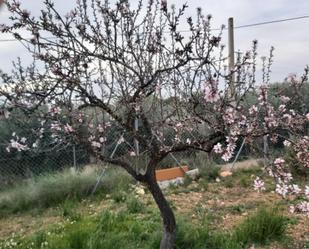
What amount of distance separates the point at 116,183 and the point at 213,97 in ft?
17.5

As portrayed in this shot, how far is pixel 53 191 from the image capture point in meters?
7.27

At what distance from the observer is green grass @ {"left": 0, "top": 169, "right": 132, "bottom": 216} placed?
23.5ft

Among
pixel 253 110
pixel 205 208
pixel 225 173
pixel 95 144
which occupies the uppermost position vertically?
pixel 253 110

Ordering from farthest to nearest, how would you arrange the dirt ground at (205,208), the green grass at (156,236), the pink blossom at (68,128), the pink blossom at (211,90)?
the dirt ground at (205,208) → the green grass at (156,236) → the pink blossom at (68,128) → the pink blossom at (211,90)

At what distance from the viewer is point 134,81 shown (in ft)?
11.9

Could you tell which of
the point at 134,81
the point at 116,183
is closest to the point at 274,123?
the point at 134,81

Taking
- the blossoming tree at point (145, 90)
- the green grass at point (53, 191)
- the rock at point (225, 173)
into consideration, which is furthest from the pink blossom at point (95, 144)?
the rock at point (225, 173)

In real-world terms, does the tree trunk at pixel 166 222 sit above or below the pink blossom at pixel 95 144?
below

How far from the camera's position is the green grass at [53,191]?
7164 millimetres

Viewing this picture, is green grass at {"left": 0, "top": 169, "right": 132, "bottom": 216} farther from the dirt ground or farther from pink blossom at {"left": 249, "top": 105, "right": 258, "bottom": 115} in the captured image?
pink blossom at {"left": 249, "top": 105, "right": 258, "bottom": 115}

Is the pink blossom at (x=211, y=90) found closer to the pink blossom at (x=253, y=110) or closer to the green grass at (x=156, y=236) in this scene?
the pink blossom at (x=253, y=110)

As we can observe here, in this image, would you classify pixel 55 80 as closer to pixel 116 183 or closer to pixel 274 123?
pixel 274 123

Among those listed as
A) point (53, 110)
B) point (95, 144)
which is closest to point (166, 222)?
point (95, 144)

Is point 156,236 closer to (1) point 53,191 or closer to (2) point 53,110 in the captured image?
(2) point 53,110
